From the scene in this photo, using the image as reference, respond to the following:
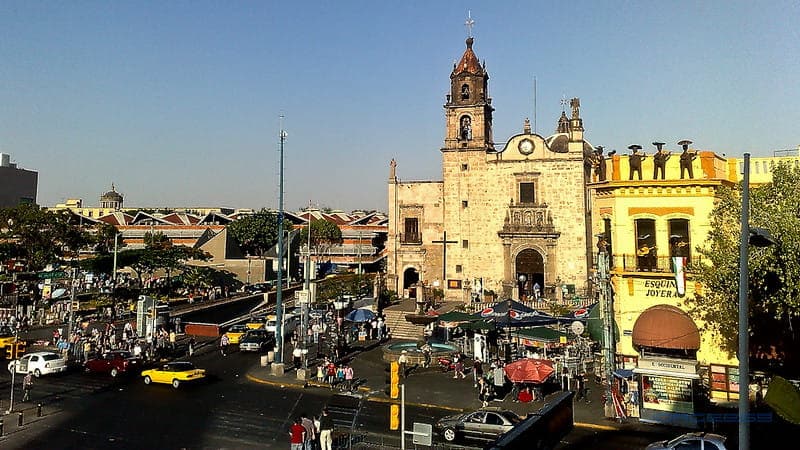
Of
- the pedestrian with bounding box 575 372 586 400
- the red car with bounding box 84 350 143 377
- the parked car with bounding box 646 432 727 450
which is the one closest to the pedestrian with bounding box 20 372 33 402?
the red car with bounding box 84 350 143 377

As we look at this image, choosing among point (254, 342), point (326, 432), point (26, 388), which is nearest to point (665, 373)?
point (326, 432)

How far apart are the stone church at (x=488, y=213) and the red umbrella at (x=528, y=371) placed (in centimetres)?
2522

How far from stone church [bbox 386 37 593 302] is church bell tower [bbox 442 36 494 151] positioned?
0.10 metres

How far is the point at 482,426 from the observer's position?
18969 mm

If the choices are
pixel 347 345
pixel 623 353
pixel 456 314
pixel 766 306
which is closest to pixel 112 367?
pixel 347 345

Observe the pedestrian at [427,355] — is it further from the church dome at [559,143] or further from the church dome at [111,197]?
the church dome at [111,197]

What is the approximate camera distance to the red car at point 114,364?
2948 centimetres

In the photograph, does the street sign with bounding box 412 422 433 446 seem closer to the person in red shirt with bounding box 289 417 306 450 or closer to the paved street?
the paved street

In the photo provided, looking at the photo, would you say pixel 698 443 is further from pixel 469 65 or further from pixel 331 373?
pixel 469 65

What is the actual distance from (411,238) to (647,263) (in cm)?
3265

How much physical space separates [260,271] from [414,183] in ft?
102

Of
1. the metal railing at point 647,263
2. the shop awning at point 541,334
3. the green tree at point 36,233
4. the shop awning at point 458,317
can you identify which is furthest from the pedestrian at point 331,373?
the green tree at point 36,233

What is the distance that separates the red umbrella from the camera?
76.8 feet

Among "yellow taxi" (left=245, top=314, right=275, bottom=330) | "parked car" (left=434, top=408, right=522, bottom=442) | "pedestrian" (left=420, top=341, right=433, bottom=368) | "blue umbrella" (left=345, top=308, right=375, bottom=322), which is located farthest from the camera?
"yellow taxi" (left=245, top=314, right=275, bottom=330)
